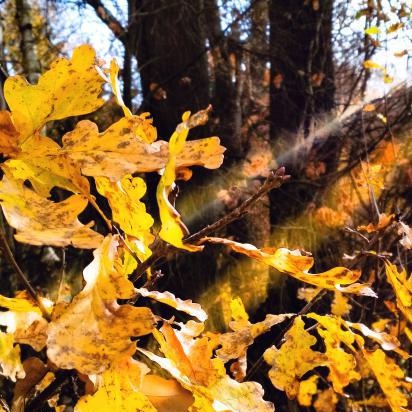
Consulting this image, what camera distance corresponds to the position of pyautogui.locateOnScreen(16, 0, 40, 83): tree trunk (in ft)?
8.73

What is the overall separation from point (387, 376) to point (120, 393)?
0.40 metres

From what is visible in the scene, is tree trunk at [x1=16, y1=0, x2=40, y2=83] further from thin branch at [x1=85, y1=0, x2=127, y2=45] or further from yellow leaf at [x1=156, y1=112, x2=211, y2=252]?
yellow leaf at [x1=156, y1=112, x2=211, y2=252]

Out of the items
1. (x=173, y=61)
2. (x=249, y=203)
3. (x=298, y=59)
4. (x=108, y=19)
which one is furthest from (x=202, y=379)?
(x=108, y=19)

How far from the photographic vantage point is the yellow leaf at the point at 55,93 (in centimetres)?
37

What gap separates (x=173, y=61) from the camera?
324 cm

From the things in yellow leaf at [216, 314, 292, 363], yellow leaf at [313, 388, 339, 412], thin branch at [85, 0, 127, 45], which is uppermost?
thin branch at [85, 0, 127, 45]

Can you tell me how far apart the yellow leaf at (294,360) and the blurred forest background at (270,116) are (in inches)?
88.2

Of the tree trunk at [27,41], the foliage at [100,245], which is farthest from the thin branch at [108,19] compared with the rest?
the foliage at [100,245]

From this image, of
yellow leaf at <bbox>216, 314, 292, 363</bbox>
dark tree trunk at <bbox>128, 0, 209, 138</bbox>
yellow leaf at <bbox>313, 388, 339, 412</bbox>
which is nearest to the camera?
yellow leaf at <bbox>216, 314, 292, 363</bbox>

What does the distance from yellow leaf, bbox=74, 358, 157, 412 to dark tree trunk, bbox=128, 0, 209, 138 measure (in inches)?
112

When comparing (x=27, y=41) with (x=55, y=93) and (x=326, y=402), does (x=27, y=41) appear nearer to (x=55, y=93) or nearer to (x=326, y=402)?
(x=326, y=402)

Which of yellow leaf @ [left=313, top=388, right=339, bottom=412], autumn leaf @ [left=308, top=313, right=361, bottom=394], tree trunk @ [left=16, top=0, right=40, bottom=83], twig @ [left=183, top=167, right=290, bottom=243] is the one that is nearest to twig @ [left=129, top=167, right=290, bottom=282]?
twig @ [left=183, top=167, right=290, bottom=243]

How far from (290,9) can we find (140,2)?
3.20 ft

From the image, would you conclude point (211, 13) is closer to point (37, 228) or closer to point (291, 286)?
point (291, 286)
